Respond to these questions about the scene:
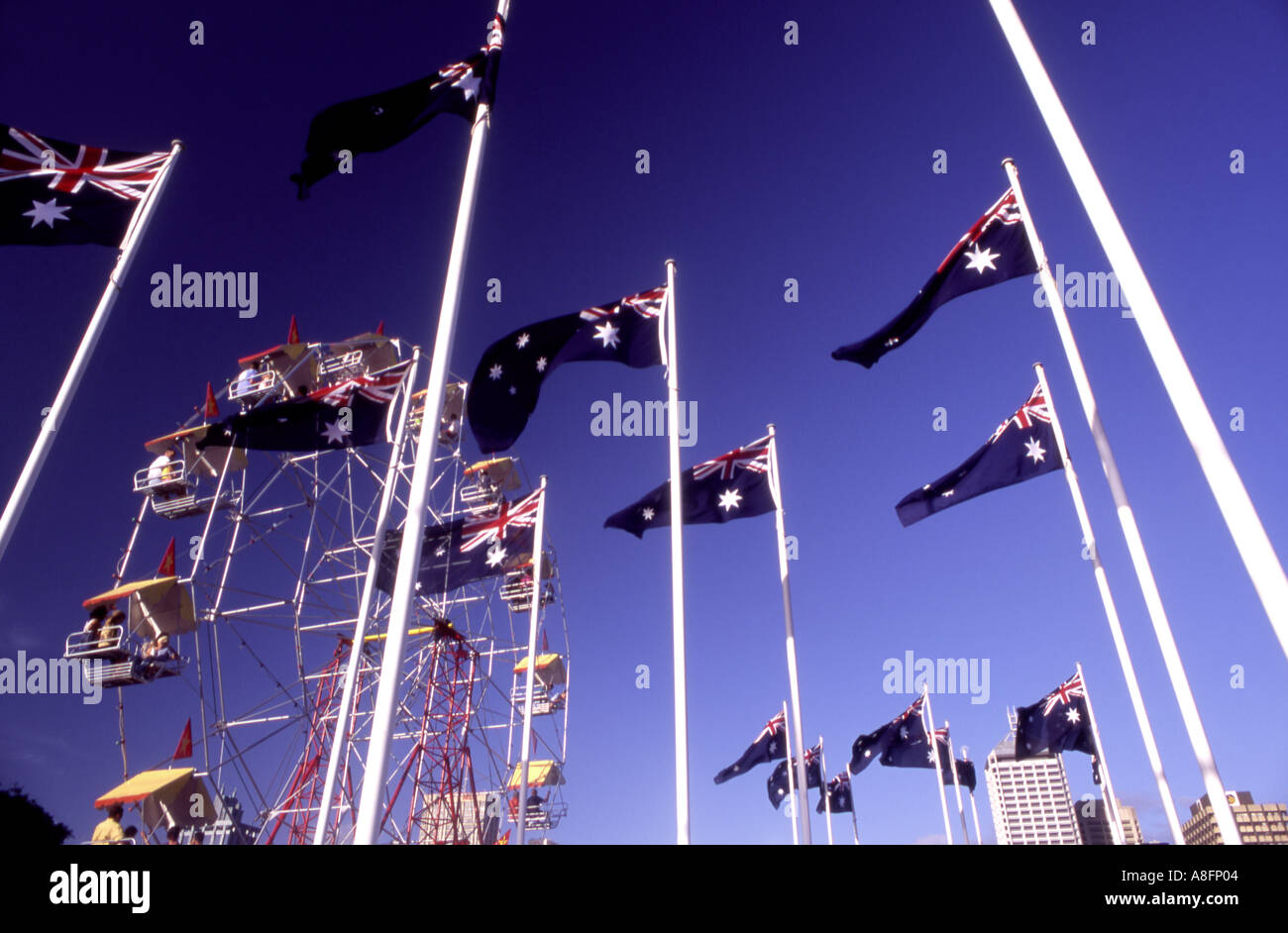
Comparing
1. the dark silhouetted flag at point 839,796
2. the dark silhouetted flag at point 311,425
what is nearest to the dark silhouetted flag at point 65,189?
the dark silhouetted flag at point 311,425

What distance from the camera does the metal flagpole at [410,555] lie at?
593 cm

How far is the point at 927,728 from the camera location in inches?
1072

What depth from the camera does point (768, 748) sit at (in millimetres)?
26438

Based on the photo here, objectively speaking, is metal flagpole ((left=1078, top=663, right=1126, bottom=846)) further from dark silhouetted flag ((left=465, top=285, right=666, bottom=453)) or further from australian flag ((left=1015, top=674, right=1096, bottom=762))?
dark silhouetted flag ((left=465, top=285, right=666, bottom=453))

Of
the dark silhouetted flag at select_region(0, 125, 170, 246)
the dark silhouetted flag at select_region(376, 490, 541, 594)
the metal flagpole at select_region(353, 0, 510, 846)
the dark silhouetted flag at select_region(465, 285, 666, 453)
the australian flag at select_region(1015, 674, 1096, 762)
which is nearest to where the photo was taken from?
the metal flagpole at select_region(353, 0, 510, 846)

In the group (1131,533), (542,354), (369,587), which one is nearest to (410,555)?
(369,587)

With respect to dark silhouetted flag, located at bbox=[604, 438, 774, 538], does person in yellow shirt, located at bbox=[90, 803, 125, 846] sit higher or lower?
lower

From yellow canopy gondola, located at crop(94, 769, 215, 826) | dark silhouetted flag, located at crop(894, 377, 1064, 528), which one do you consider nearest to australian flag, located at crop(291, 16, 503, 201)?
dark silhouetted flag, located at crop(894, 377, 1064, 528)

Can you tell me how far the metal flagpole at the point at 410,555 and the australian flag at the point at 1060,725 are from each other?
1857cm

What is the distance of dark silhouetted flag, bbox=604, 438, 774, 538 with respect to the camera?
45.2 feet

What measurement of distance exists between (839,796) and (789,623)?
30.4 metres

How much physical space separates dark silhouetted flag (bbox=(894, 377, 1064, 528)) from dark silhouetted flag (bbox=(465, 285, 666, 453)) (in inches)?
225
